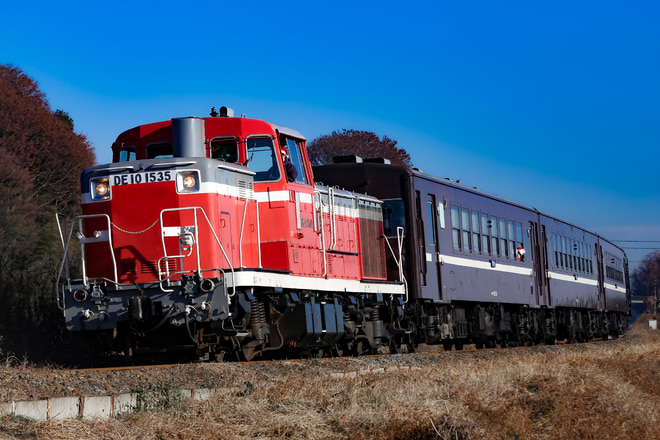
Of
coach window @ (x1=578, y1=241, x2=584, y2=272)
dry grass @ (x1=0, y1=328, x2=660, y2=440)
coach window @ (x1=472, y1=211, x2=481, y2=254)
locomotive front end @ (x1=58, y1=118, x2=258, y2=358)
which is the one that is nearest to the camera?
dry grass @ (x1=0, y1=328, x2=660, y2=440)

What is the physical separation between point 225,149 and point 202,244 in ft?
5.56

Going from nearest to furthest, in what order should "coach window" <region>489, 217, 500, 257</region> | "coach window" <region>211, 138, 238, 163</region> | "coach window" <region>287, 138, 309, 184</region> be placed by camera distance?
"coach window" <region>211, 138, 238, 163</region> → "coach window" <region>287, 138, 309, 184</region> → "coach window" <region>489, 217, 500, 257</region>

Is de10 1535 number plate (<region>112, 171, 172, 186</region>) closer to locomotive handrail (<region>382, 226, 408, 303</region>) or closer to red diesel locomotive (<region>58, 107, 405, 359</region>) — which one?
red diesel locomotive (<region>58, 107, 405, 359</region>)

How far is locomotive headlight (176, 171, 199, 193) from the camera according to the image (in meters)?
12.4

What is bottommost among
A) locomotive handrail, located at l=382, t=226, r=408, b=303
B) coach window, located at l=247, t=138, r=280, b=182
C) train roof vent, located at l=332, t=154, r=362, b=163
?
locomotive handrail, located at l=382, t=226, r=408, b=303

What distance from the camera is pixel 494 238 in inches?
880

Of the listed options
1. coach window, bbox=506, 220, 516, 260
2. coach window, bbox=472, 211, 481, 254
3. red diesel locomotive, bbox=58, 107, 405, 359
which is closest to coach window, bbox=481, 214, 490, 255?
coach window, bbox=472, 211, 481, 254

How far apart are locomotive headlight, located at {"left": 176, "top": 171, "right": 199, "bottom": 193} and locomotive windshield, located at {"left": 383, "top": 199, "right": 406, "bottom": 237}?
649 centimetres

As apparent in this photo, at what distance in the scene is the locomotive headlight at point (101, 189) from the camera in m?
12.7

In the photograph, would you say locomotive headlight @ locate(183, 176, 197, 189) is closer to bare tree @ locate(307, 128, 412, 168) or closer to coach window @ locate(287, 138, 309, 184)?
coach window @ locate(287, 138, 309, 184)

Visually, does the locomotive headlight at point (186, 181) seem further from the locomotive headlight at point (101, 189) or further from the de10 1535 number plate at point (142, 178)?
the locomotive headlight at point (101, 189)

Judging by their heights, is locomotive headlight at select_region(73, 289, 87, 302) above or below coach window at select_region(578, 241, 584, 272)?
below

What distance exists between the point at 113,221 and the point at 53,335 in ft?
17.8

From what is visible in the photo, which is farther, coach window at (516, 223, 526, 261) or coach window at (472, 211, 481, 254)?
coach window at (516, 223, 526, 261)
